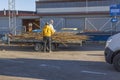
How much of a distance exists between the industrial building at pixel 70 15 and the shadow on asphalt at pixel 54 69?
28.9m

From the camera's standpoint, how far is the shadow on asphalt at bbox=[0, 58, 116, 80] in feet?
44.6

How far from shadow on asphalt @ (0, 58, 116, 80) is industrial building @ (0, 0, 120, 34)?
28.9m

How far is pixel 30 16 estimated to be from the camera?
176 feet

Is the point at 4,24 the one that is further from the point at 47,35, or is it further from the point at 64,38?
the point at 47,35

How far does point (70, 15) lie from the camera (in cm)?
5091

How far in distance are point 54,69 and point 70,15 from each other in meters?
35.7

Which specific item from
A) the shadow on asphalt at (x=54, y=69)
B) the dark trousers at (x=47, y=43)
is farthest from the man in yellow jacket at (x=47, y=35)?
the shadow on asphalt at (x=54, y=69)

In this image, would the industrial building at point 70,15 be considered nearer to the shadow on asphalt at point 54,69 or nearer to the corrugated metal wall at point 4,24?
the corrugated metal wall at point 4,24

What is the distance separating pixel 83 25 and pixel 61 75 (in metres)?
34.8

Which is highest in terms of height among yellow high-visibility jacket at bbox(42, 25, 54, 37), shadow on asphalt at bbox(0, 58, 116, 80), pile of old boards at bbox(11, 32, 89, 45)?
yellow high-visibility jacket at bbox(42, 25, 54, 37)

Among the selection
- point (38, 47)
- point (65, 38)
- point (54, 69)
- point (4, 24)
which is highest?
point (4, 24)

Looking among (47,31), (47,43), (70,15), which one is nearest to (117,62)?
(47,31)

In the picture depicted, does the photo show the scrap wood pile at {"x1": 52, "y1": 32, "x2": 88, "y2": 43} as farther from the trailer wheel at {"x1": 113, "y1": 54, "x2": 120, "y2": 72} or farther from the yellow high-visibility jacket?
the trailer wheel at {"x1": 113, "y1": 54, "x2": 120, "y2": 72}

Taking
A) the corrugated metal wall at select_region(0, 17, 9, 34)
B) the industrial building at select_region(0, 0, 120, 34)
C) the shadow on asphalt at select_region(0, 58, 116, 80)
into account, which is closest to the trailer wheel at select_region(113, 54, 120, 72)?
the shadow on asphalt at select_region(0, 58, 116, 80)
